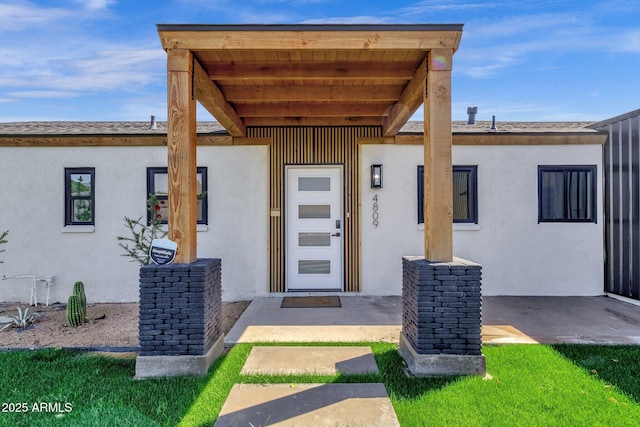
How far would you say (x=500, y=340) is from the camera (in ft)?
13.0

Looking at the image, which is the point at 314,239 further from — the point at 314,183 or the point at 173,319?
the point at 173,319

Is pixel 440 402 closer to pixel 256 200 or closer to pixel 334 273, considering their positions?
pixel 334 273

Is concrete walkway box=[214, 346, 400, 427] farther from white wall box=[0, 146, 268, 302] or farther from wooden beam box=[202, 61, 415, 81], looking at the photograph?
wooden beam box=[202, 61, 415, 81]

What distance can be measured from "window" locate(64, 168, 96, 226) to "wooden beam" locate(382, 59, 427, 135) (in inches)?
200

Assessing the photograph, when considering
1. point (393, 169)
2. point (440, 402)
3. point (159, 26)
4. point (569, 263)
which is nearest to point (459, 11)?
point (393, 169)

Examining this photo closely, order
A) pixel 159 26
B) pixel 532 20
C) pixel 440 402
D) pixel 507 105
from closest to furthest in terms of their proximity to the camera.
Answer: pixel 440 402, pixel 159 26, pixel 532 20, pixel 507 105

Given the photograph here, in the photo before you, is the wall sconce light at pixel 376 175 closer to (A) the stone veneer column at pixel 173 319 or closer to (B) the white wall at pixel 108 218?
(B) the white wall at pixel 108 218

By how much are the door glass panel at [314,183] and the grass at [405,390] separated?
3381 millimetres

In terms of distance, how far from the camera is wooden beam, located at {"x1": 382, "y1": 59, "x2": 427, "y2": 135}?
3.82 metres

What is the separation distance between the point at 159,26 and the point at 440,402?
4.02m

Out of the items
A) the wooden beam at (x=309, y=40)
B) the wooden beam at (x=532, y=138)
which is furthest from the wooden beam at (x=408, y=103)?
the wooden beam at (x=532, y=138)

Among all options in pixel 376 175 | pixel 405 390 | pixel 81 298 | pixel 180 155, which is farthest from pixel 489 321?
pixel 81 298

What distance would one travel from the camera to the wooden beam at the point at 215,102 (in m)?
3.82

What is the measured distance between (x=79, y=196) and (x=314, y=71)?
4.81 metres
